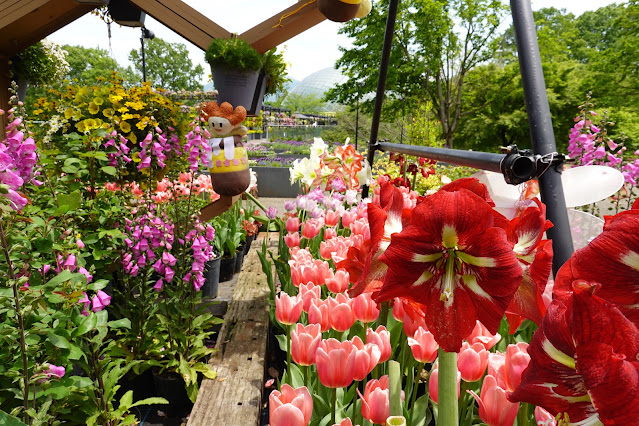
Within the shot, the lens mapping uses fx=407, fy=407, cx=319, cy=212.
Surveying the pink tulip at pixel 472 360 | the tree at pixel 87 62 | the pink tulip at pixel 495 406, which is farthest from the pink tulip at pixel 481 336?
the tree at pixel 87 62

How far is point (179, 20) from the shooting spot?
2494 millimetres

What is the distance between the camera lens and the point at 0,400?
1263mm

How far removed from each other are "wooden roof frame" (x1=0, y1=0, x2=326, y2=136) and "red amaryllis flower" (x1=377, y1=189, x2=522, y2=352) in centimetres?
243

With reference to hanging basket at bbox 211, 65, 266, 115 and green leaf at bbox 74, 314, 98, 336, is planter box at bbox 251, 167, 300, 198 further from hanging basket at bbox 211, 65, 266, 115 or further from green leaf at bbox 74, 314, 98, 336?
green leaf at bbox 74, 314, 98, 336

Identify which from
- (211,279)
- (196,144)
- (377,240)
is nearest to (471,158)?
(377,240)

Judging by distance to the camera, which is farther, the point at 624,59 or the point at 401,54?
the point at 401,54

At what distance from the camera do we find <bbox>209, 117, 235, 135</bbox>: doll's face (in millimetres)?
2574

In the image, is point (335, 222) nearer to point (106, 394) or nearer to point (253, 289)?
point (253, 289)

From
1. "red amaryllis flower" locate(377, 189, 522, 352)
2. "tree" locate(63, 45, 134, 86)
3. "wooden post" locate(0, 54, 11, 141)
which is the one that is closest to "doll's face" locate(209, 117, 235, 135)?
"wooden post" locate(0, 54, 11, 141)

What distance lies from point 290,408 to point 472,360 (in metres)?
0.37

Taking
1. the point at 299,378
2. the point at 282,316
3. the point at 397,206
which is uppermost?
the point at 397,206

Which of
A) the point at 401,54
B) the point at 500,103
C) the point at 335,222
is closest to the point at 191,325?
the point at 335,222

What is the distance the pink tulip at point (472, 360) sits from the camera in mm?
787

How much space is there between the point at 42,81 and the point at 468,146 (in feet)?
66.7
